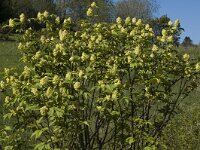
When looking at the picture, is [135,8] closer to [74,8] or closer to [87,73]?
[74,8]

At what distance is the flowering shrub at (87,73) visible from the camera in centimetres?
490

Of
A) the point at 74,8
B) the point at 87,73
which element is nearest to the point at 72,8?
the point at 74,8

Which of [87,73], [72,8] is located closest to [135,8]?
[72,8]

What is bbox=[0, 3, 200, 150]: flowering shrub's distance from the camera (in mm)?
4902

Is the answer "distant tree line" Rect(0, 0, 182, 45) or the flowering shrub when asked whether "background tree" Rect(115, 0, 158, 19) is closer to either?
"distant tree line" Rect(0, 0, 182, 45)

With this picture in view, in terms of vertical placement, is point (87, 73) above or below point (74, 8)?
below

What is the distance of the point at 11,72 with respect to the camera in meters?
5.35

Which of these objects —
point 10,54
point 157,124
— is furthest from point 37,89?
point 10,54

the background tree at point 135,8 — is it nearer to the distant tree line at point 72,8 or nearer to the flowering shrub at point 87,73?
the distant tree line at point 72,8

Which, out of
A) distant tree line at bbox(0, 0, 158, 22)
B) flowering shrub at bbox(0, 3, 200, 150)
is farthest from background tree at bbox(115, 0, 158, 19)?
flowering shrub at bbox(0, 3, 200, 150)

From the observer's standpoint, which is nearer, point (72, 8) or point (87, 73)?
point (87, 73)

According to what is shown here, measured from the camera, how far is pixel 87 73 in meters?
4.91

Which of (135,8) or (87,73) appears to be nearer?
(87,73)

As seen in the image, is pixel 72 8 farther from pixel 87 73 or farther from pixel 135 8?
pixel 87 73
